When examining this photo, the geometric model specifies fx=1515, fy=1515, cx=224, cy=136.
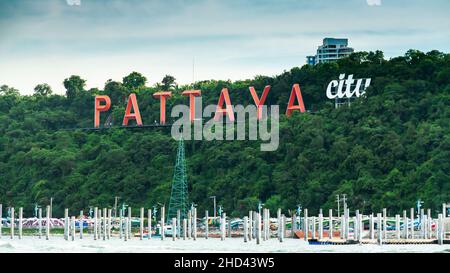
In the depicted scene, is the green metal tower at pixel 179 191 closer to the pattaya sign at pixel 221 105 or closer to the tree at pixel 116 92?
the pattaya sign at pixel 221 105

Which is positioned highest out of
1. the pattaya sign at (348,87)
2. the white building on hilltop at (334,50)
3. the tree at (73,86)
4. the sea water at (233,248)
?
the white building on hilltop at (334,50)

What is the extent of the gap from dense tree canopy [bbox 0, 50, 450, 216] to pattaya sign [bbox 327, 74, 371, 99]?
110 centimetres

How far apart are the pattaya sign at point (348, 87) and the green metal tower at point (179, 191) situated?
1899 cm

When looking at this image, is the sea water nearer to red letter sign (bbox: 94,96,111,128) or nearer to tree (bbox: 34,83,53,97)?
red letter sign (bbox: 94,96,111,128)

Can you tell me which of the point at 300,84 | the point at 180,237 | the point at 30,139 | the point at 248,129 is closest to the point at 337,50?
the point at 300,84

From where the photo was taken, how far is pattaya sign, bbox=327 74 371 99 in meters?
146

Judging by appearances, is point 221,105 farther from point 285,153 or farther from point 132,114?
point 285,153

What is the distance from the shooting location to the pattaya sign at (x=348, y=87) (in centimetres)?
14650

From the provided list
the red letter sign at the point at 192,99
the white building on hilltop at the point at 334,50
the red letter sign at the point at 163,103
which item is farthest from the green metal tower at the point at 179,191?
the white building on hilltop at the point at 334,50

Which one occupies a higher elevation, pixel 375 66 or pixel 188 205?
pixel 375 66

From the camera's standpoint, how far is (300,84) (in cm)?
15500

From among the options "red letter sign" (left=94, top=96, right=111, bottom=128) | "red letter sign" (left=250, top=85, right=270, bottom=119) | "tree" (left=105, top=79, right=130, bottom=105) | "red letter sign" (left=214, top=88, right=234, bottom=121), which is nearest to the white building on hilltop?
"red letter sign" (left=250, top=85, right=270, bottom=119)
